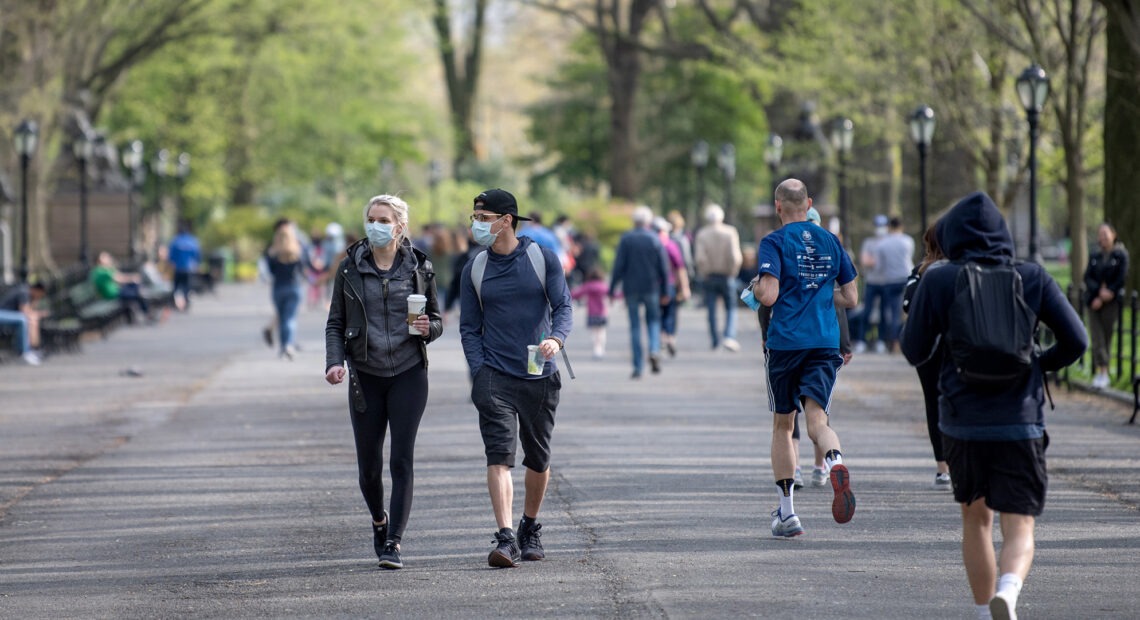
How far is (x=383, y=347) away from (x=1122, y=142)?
14.9m

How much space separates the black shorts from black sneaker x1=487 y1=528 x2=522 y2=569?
244cm

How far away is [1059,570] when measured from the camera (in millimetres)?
7891

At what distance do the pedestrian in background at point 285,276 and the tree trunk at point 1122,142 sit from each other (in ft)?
30.8

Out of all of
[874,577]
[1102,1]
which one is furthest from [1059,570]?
[1102,1]

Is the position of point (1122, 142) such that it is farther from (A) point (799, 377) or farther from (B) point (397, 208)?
(B) point (397, 208)

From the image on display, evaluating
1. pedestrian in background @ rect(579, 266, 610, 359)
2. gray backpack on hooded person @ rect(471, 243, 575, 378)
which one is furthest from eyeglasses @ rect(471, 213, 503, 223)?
pedestrian in background @ rect(579, 266, 610, 359)

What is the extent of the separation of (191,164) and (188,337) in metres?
28.2

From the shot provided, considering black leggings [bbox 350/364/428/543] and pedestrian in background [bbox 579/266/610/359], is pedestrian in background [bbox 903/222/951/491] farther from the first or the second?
pedestrian in background [bbox 579/266/610/359]

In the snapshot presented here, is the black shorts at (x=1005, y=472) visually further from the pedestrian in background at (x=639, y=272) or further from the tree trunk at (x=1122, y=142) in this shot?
the tree trunk at (x=1122, y=142)

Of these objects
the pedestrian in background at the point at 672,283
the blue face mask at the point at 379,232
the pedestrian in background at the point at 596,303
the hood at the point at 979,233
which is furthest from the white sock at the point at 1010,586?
the pedestrian in background at the point at 596,303

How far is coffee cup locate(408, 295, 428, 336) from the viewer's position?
801cm

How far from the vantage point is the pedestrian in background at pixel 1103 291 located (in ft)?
56.7

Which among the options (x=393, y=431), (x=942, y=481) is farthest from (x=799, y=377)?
(x=393, y=431)

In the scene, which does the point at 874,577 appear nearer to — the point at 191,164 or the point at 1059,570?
the point at 1059,570
